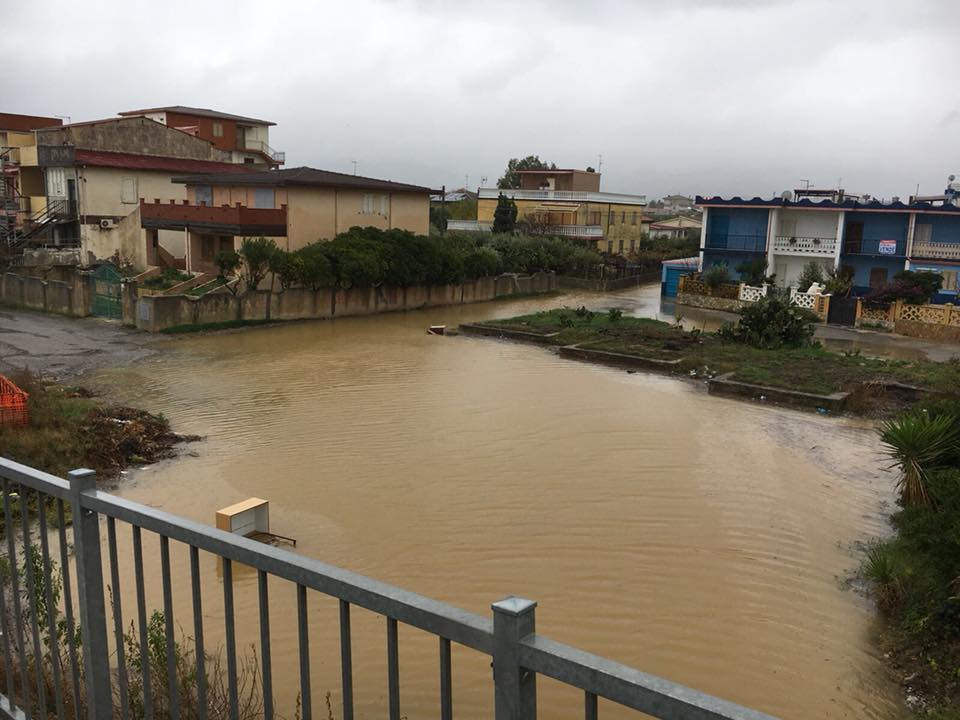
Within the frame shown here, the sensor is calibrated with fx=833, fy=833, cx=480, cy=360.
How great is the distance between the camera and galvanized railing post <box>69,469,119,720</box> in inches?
124

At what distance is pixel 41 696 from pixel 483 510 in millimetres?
8333

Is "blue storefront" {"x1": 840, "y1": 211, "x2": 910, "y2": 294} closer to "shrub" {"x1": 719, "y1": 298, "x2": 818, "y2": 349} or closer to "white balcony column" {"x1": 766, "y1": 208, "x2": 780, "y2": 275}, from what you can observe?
"white balcony column" {"x1": 766, "y1": 208, "x2": 780, "y2": 275}

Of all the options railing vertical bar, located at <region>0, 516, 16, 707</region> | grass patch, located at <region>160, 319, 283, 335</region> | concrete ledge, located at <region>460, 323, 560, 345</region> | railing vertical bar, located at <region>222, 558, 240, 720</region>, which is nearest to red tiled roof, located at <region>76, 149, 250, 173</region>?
grass patch, located at <region>160, 319, 283, 335</region>

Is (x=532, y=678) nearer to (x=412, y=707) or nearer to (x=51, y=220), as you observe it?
(x=412, y=707)

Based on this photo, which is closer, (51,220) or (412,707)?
(412,707)

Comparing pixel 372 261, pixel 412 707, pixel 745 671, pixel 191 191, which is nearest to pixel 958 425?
pixel 745 671

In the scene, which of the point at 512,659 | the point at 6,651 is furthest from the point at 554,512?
the point at 512,659

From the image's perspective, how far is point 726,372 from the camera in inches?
851

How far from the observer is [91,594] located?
3285mm

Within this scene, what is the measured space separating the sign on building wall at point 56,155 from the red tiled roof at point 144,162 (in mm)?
378

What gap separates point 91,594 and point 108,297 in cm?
2782

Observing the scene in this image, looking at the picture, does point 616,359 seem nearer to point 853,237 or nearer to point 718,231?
point 853,237

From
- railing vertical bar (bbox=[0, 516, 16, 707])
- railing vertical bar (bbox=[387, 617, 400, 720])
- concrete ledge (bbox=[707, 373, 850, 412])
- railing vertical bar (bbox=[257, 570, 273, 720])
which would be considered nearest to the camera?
railing vertical bar (bbox=[387, 617, 400, 720])

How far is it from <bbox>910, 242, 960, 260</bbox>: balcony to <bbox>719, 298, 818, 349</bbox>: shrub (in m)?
16.1
